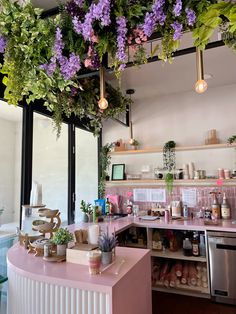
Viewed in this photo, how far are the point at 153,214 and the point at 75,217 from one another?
47.8 inches

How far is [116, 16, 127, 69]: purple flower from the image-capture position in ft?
3.62

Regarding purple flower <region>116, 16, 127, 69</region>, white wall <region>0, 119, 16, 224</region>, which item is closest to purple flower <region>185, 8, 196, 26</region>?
purple flower <region>116, 16, 127, 69</region>

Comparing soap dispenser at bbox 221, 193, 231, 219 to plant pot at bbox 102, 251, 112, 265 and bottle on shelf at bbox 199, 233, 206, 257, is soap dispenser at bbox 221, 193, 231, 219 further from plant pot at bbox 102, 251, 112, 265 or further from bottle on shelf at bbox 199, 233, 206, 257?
plant pot at bbox 102, 251, 112, 265

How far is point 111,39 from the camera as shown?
1181 millimetres

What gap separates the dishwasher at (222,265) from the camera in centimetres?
270

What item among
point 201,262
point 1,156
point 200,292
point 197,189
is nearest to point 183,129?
point 197,189

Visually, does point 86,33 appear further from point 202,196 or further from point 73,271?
point 202,196

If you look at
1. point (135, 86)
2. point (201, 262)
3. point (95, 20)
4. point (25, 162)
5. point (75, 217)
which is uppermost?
point (135, 86)

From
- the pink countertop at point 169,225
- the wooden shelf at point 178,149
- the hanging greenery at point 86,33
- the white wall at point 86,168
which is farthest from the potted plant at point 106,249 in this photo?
the wooden shelf at point 178,149

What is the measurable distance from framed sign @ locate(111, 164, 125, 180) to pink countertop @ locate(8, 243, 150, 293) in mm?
2288

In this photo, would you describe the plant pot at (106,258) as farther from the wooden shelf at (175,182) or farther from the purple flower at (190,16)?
the wooden shelf at (175,182)

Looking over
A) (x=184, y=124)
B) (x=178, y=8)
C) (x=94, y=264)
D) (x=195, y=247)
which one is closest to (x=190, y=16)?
(x=178, y=8)

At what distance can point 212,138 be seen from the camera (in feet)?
11.6

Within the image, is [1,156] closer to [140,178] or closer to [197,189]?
[140,178]
